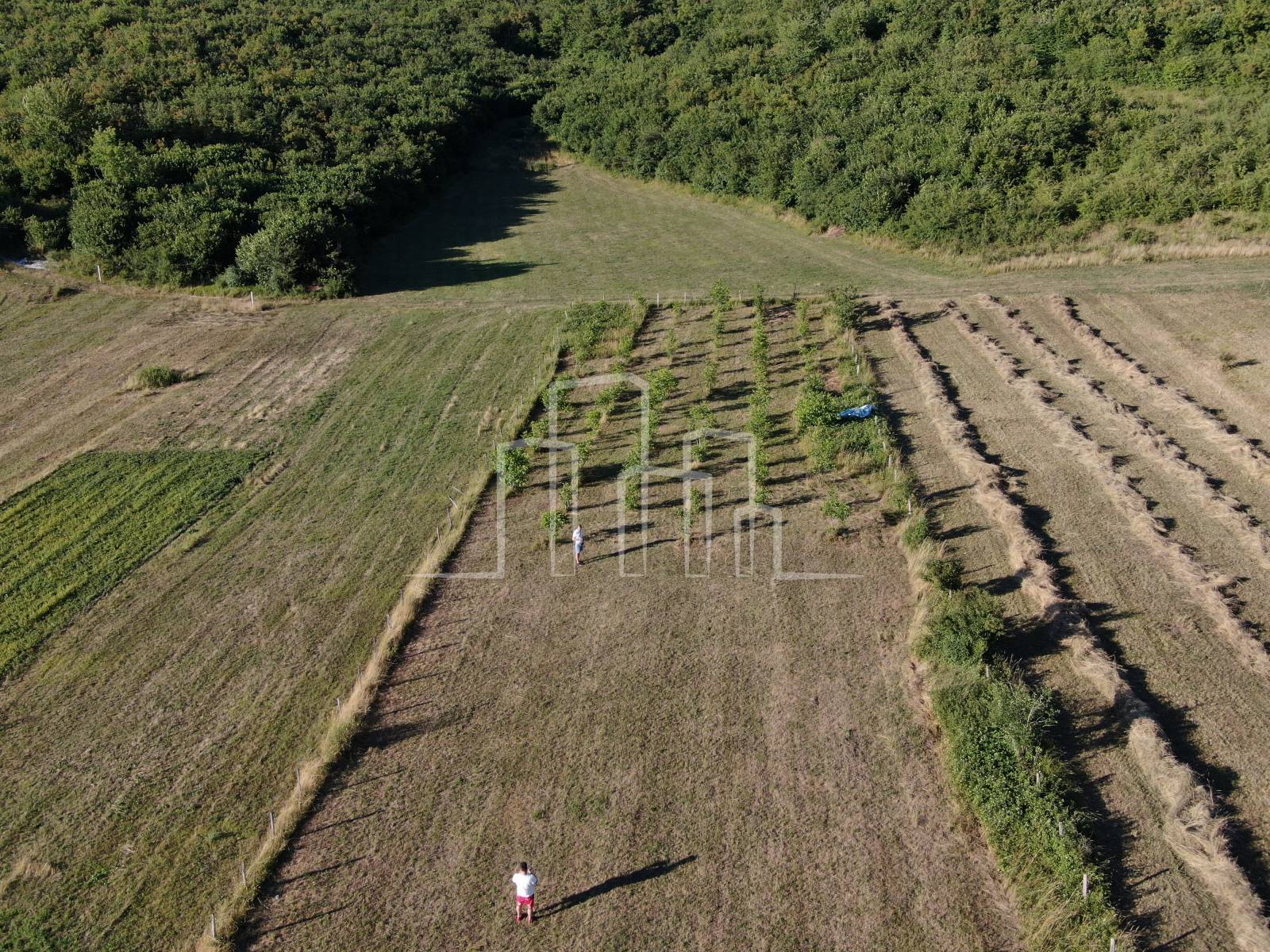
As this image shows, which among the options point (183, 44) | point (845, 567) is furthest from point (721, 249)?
point (183, 44)

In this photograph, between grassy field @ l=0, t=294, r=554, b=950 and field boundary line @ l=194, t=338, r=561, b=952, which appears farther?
grassy field @ l=0, t=294, r=554, b=950

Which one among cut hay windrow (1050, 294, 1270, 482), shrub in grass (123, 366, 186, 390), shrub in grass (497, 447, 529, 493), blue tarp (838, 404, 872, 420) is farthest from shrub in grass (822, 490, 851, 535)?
shrub in grass (123, 366, 186, 390)

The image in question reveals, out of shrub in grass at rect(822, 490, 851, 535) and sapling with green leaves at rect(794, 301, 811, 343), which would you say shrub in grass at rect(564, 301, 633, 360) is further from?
shrub in grass at rect(822, 490, 851, 535)

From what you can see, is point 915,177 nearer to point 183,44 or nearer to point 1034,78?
point 1034,78

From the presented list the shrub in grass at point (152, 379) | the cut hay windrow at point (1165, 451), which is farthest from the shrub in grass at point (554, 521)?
the shrub in grass at point (152, 379)

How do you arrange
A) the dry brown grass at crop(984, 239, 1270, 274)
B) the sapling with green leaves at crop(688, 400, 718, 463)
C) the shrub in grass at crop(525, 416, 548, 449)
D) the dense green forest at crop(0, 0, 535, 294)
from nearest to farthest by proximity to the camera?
the sapling with green leaves at crop(688, 400, 718, 463), the shrub in grass at crop(525, 416, 548, 449), the dry brown grass at crop(984, 239, 1270, 274), the dense green forest at crop(0, 0, 535, 294)

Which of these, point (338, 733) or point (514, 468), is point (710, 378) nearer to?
point (514, 468)

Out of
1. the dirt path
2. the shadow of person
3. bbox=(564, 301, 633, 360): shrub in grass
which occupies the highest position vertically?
bbox=(564, 301, 633, 360): shrub in grass

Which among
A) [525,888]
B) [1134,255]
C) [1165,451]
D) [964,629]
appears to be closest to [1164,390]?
[1165,451]
